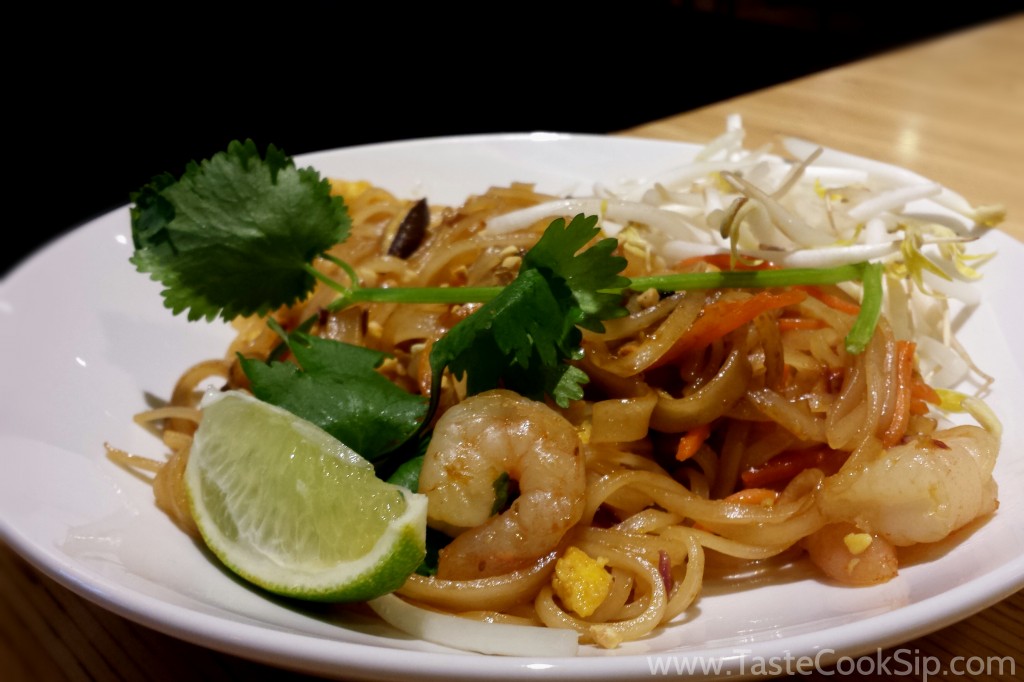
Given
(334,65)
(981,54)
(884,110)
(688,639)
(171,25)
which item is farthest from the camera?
(334,65)

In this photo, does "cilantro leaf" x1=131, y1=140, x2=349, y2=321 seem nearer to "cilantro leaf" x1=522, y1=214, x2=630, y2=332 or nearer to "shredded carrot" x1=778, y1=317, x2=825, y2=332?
"cilantro leaf" x1=522, y1=214, x2=630, y2=332

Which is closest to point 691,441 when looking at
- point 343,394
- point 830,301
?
point 830,301

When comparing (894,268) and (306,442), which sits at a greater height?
(306,442)

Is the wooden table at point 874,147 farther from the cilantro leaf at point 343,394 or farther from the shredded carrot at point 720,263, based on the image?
the shredded carrot at point 720,263

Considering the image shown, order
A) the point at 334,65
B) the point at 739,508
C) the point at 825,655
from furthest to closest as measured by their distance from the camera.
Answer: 1. the point at 334,65
2. the point at 739,508
3. the point at 825,655

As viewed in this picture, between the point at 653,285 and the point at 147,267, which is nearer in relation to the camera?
the point at 653,285

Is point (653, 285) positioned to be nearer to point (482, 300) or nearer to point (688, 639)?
point (482, 300)

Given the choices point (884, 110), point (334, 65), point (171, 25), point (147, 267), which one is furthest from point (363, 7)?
point (147, 267)
